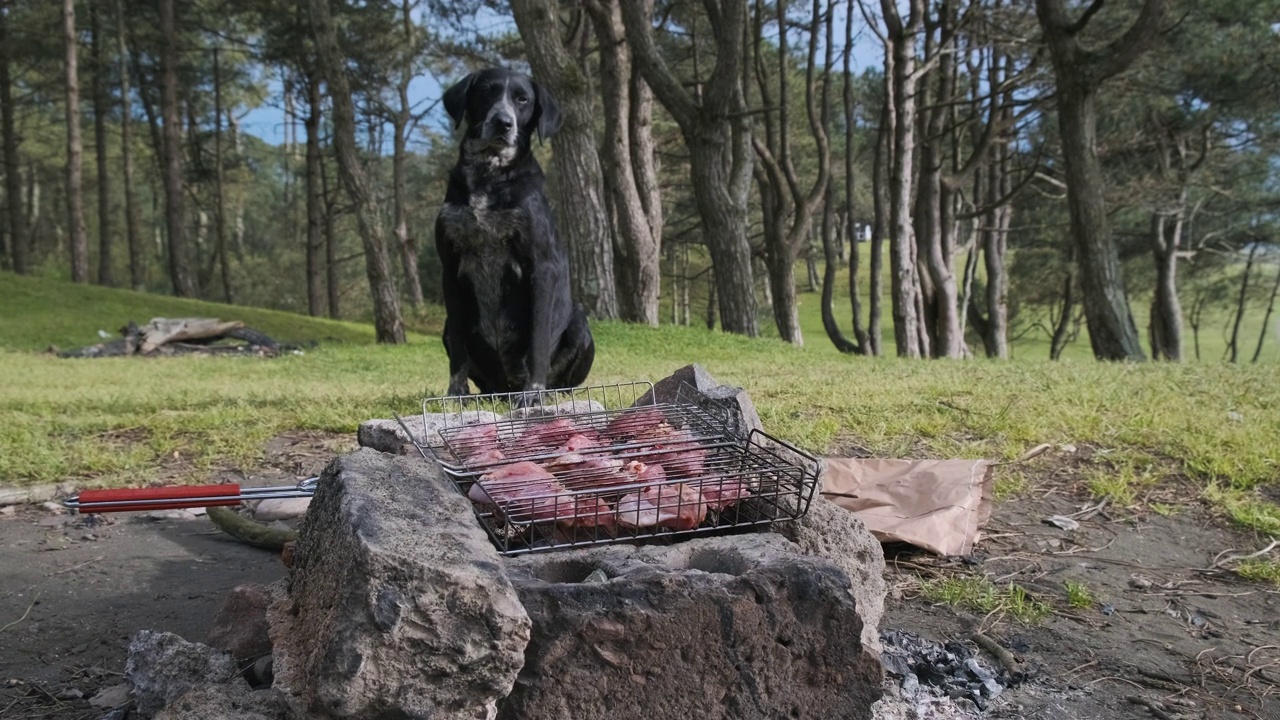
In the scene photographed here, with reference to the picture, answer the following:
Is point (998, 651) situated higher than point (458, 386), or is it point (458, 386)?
point (458, 386)

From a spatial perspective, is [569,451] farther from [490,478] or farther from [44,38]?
[44,38]

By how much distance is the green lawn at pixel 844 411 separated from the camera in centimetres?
480

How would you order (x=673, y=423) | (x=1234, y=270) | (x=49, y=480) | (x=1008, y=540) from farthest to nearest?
(x=1234, y=270), (x=49, y=480), (x=1008, y=540), (x=673, y=423)

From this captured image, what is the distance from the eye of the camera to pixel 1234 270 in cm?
3206

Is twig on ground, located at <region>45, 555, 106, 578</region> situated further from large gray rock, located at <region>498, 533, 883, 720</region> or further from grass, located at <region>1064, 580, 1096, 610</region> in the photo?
grass, located at <region>1064, 580, 1096, 610</region>

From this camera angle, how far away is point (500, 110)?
4.89 meters

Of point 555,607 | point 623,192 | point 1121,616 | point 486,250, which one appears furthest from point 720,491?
point 623,192

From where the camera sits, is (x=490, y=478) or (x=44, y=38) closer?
(x=490, y=478)

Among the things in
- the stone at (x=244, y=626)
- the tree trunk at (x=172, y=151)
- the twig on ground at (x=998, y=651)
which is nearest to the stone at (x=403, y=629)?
the stone at (x=244, y=626)

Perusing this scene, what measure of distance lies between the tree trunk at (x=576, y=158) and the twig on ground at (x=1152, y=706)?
31.1 feet

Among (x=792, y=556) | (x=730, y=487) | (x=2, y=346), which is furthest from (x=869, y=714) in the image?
(x=2, y=346)

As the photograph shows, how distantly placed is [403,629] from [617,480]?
0.94 m

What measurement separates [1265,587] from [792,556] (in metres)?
2.50

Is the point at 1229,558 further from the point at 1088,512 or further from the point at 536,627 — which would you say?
the point at 536,627
